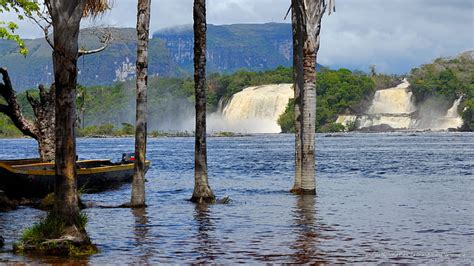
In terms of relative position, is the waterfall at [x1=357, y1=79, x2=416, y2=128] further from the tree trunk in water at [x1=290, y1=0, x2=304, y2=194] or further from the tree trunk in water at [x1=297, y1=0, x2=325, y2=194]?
the tree trunk in water at [x1=297, y1=0, x2=325, y2=194]

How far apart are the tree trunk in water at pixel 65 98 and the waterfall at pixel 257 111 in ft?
569

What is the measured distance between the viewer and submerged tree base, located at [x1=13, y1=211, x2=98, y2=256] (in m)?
15.3

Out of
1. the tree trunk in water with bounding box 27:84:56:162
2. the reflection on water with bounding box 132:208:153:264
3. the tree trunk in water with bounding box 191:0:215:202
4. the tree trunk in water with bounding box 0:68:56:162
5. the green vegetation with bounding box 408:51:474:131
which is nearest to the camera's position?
the reflection on water with bounding box 132:208:153:264

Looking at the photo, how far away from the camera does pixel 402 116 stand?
577 feet

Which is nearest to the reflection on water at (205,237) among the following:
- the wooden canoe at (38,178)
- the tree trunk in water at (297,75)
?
the tree trunk in water at (297,75)

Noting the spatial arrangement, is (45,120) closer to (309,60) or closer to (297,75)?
(297,75)

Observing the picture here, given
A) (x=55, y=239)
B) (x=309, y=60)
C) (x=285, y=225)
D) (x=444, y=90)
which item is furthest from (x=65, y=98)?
(x=444, y=90)

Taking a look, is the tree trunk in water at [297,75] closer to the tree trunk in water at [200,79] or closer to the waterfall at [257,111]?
the tree trunk in water at [200,79]

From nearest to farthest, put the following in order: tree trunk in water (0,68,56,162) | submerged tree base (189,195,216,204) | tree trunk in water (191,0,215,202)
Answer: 1. tree trunk in water (191,0,215,202)
2. submerged tree base (189,195,216,204)
3. tree trunk in water (0,68,56,162)

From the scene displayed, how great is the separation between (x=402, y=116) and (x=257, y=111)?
34.3 meters

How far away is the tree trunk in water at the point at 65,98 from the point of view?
14.9 meters

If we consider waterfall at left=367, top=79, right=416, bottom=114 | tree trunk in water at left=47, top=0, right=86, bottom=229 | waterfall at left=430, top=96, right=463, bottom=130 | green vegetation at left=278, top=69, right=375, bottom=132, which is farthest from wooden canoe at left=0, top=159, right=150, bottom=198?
green vegetation at left=278, top=69, right=375, bottom=132

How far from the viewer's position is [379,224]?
2284 centimetres

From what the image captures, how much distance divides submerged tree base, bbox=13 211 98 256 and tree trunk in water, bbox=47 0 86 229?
0.18 meters
